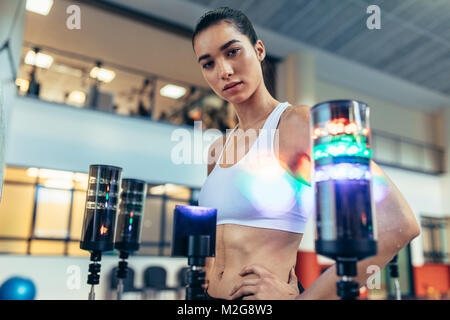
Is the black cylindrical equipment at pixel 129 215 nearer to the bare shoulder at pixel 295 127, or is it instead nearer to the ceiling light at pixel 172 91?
the bare shoulder at pixel 295 127

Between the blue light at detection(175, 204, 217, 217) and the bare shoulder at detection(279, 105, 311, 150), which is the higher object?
Result: the bare shoulder at detection(279, 105, 311, 150)

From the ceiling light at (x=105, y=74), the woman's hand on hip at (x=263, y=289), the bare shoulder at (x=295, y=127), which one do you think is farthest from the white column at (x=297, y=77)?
the woman's hand on hip at (x=263, y=289)

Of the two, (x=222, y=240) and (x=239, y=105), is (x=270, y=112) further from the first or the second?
(x=222, y=240)

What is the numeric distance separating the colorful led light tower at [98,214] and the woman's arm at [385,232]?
0.36 m

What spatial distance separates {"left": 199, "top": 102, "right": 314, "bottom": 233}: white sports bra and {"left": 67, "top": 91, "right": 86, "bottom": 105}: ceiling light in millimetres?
7242

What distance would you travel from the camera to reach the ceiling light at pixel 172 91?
6743 millimetres

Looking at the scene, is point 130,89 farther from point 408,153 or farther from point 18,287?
point 408,153

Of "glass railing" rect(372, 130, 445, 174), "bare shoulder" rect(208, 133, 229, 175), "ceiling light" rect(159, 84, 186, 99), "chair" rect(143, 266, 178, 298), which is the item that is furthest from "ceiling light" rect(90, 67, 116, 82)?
"bare shoulder" rect(208, 133, 229, 175)

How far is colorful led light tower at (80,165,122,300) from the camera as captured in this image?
65cm

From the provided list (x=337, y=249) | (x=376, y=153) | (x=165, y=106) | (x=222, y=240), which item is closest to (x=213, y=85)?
(x=222, y=240)

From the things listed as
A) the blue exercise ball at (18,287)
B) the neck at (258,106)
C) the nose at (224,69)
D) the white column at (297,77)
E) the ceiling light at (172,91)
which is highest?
the ceiling light at (172,91)

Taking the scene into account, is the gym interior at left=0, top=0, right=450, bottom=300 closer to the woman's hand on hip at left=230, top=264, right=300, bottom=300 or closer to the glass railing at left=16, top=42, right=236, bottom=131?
the glass railing at left=16, top=42, right=236, bottom=131

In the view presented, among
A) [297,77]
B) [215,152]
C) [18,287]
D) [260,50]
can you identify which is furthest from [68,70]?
[260,50]

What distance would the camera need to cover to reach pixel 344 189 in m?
0.36
